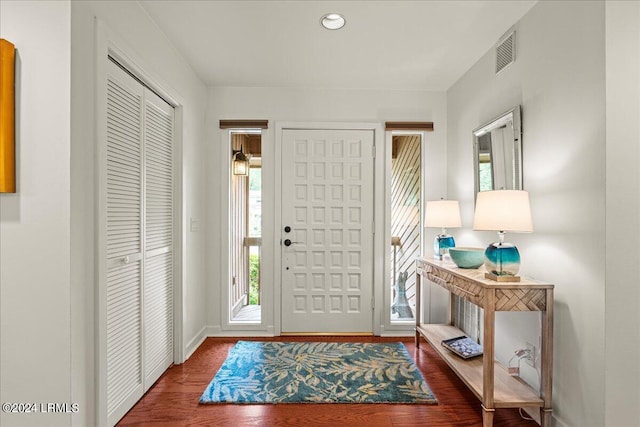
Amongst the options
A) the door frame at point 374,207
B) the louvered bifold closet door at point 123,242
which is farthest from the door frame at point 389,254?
the louvered bifold closet door at point 123,242

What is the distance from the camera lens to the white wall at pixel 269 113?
136 inches

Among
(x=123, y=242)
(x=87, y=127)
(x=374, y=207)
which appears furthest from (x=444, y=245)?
(x=87, y=127)

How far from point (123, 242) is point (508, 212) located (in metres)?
2.25

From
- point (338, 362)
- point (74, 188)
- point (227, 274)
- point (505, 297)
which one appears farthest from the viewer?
point (227, 274)

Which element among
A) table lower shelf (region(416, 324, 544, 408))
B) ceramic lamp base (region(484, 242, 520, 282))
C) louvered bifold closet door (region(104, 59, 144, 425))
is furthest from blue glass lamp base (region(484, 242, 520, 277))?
louvered bifold closet door (region(104, 59, 144, 425))

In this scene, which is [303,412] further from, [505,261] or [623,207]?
[623,207]

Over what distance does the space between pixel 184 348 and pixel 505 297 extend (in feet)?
8.15

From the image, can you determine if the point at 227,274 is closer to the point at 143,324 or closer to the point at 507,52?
the point at 143,324

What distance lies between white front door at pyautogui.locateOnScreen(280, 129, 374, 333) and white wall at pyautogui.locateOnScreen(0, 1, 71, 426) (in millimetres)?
2113

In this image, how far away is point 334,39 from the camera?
99.6 inches

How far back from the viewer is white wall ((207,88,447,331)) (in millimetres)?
3463

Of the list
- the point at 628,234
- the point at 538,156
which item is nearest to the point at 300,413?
the point at 628,234

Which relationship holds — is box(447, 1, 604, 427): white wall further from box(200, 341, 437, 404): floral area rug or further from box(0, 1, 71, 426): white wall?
box(0, 1, 71, 426): white wall

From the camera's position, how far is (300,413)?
7.00ft
